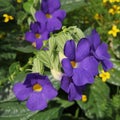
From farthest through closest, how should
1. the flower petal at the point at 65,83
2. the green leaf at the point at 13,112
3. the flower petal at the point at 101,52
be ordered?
the green leaf at the point at 13,112
the flower petal at the point at 101,52
the flower petal at the point at 65,83

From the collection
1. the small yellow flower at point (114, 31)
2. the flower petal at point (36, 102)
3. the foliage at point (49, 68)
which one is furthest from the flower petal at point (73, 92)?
the small yellow flower at point (114, 31)

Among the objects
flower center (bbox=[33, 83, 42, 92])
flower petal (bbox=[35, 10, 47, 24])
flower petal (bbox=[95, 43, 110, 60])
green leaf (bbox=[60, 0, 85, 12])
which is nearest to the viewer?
flower petal (bbox=[95, 43, 110, 60])

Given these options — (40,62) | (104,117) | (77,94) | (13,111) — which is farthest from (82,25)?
(77,94)

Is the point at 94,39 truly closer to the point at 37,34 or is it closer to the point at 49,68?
the point at 49,68

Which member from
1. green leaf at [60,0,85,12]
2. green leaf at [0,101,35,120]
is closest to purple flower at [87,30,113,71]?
green leaf at [0,101,35,120]

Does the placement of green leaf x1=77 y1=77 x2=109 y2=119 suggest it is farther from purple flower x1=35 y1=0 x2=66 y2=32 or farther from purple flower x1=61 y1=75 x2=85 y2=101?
purple flower x1=61 y1=75 x2=85 y2=101

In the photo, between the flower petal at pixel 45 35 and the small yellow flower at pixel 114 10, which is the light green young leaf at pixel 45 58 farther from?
the small yellow flower at pixel 114 10

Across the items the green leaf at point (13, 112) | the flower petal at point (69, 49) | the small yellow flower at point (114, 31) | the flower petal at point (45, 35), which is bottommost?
the green leaf at point (13, 112)

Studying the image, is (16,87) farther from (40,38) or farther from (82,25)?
(82,25)

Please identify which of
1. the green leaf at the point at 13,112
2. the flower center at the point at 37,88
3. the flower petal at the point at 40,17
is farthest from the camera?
the flower petal at the point at 40,17
